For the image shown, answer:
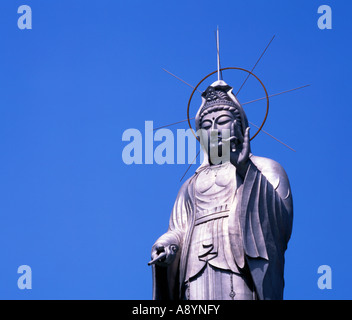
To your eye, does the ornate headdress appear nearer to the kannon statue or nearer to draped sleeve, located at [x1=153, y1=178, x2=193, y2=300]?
the kannon statue

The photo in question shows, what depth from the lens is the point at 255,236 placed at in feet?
55.9

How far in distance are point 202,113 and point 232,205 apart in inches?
69.7

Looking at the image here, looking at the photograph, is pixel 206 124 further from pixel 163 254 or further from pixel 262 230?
pixel 163 254

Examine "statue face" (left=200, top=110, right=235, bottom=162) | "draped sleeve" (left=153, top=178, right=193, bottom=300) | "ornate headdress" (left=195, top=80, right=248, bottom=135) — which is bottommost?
"draped sleeve" (left=153, top=178, right=193, bottom=300)

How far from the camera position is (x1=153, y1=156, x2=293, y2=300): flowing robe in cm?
1683

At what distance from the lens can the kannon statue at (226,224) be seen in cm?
1683

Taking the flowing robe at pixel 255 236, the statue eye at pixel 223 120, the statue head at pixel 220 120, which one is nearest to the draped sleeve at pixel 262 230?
the flowing robe at pixel 255 236

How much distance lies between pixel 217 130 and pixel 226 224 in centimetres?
157

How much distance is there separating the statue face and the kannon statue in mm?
16

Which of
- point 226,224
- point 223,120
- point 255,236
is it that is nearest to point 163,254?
point 226,224

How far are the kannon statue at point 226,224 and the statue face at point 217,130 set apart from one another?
2 centimetres

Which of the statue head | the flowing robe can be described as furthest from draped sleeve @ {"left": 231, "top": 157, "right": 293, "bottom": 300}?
the statue head

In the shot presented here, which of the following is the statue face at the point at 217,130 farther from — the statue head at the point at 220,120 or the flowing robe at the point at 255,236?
the flowing robe at the point at 255,236
